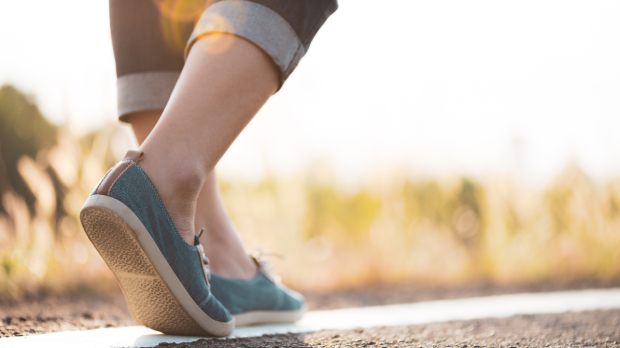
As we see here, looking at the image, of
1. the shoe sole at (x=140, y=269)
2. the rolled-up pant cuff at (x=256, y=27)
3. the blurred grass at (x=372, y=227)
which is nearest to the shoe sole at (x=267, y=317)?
the shoe sole at (x=140, y=269)

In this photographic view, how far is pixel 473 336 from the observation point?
103 centimetres

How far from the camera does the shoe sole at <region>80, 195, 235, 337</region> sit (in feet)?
2.32

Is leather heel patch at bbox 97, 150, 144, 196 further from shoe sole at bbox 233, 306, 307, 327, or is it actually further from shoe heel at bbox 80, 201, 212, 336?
shoe sole at bbox 233, 306, 307, 327

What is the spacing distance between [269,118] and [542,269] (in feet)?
5.92

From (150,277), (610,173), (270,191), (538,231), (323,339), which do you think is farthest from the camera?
(610,173)

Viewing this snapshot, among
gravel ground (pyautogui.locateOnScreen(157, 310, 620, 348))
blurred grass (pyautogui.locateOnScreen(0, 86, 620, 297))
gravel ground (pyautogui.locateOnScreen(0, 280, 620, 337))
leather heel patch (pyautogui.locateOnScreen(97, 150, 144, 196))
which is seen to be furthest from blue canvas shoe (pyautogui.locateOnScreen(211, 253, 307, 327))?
blurred grass (pyautogui.locateOnScreen(0, 86, 620, 297))

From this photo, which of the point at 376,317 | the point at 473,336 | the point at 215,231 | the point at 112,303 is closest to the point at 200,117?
the point at 215,231

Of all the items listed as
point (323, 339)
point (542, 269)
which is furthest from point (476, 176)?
point (323, 339)

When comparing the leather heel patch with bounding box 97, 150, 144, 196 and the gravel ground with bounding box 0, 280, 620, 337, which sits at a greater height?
the leather heel patch with bounding box 97, 150, 144, 196

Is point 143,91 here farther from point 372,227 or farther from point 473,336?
point 372,227

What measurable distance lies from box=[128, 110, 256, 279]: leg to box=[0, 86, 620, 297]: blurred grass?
3.67ft

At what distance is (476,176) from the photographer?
3195 mm

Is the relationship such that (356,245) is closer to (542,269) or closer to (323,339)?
(542,269)

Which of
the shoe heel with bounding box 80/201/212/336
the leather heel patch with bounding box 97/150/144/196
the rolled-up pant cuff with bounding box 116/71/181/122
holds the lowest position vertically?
the shoe heel with bounding box 80/201/212/336
